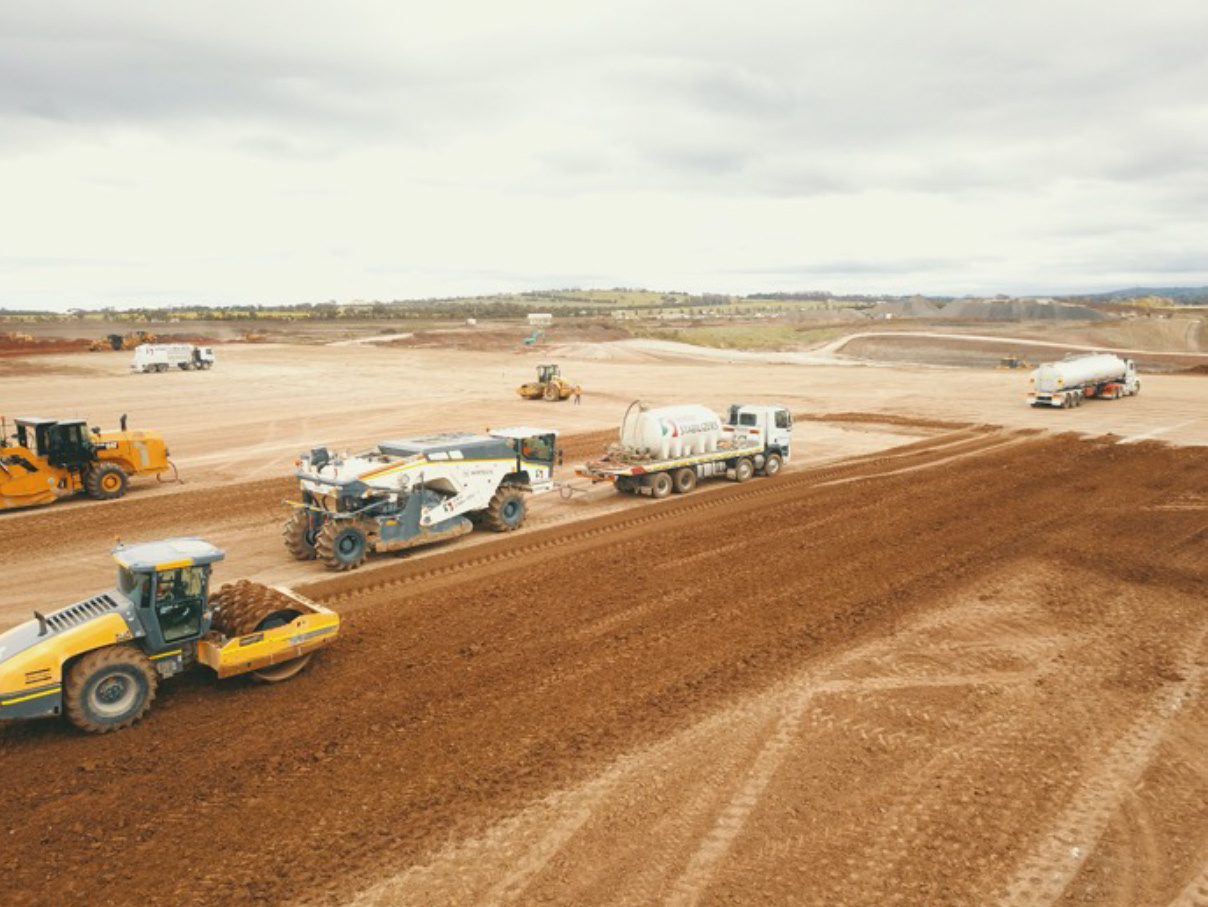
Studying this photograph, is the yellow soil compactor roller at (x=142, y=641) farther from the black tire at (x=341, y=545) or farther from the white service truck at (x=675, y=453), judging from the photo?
the white service truck at (x=675, y=453)

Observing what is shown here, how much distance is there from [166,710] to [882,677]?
1025 centimetres

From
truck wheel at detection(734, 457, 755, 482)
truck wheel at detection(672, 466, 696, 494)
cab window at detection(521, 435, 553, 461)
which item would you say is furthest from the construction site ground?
truck wheel at detection(734, 457, 755, 482)

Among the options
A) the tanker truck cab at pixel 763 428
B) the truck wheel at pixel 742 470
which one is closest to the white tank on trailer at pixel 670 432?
the truck wheel at pixel 742 470

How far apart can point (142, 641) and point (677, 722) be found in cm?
722

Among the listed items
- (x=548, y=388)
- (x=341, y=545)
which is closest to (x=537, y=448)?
(x=341, y=545)

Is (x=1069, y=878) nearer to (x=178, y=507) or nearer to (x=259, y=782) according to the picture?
(x=259, y=782)

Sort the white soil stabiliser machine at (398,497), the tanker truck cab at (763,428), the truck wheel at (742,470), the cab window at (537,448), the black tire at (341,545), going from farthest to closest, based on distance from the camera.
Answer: the tanker truck cab at (763,428) < the truck wheel at (742,470) < the cab window at (537,448) < the white soil stabiliser machine at (398,497) < the black tire at (341,545)

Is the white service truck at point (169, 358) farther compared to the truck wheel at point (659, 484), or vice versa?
the white service truck at point (169, 358)

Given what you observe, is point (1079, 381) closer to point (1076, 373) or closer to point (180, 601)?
point (1076, 373)

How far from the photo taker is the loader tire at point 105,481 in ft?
77.6

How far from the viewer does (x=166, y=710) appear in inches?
432

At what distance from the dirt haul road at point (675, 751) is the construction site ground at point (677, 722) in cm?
4

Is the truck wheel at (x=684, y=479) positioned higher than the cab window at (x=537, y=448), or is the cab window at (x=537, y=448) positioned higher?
the cab window at (x=537, y=448)

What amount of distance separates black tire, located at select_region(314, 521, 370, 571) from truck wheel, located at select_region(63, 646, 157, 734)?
19.9 ft
